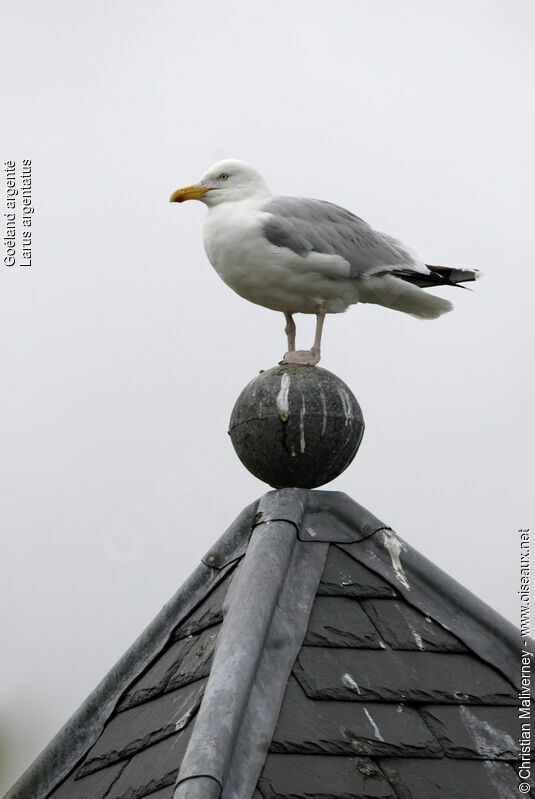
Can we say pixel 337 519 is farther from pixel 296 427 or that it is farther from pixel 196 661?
pixel 196 661

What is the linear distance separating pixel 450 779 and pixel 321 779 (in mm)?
396

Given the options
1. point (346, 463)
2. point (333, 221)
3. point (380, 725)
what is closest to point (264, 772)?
point (380, 725)

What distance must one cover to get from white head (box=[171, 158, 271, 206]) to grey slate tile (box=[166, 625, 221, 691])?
370 cm

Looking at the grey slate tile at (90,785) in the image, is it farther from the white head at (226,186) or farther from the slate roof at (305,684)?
the white head at (226,186)

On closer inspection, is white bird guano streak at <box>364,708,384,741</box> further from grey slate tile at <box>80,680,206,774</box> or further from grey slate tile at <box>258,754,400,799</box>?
grey slate tile at <box>80,680,206,774</box>

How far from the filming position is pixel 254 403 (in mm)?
4285

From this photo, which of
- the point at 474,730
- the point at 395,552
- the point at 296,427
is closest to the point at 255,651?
the point at 474,730

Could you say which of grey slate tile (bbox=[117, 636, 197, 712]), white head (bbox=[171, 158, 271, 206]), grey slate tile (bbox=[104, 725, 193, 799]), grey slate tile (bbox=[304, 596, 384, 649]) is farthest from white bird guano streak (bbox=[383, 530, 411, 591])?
white head (bbox=[171, 158, 271, 206])

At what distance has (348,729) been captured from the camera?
10.1 ft

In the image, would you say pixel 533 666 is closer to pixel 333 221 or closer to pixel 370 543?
pixel 370 543

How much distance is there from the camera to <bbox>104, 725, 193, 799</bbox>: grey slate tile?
117 inches

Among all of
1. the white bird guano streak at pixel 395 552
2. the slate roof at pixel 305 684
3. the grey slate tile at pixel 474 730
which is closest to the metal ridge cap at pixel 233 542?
the slate roof at pixel 305 684

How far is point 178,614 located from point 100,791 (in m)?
0.76

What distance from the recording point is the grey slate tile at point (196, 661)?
339cm
